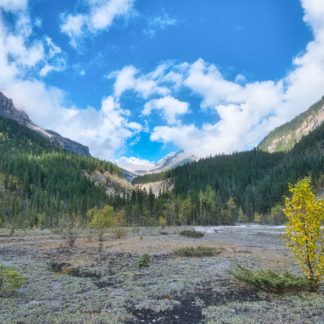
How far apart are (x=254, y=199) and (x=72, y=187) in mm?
112583

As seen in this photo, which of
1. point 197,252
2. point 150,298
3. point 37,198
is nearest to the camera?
point 150,298

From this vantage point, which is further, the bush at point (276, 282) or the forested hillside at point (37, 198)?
the forested hillside at point (37, 198)

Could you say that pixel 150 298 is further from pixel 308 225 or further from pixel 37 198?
pixel 37 198

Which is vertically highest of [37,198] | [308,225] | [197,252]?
[37,198]

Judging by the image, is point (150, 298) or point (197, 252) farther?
point (197, 252)

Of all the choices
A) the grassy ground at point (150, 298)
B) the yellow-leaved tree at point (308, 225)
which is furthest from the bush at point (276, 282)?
the yellow-leaved tree at point (308, 225)

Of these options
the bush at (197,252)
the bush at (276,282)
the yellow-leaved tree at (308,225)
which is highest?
the yellow-leaved tree at (308,225)

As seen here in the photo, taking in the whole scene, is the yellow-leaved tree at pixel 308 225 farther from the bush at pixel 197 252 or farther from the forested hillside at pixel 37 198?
the forested hillside at pixel 37 198

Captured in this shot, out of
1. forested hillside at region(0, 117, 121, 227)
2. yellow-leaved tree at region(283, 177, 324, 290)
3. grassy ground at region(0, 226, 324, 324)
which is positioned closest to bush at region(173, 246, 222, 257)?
grassy ground at region(0, 226, 324, 324)

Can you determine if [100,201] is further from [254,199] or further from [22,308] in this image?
[22,308]

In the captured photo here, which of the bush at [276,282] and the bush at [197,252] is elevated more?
Result: the bush at [276,282]

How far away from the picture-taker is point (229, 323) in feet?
44.4

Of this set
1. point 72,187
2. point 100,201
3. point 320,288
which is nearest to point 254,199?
point 100,201

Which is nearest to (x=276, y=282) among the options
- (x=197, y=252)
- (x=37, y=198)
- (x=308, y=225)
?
(x=308, y=225)
